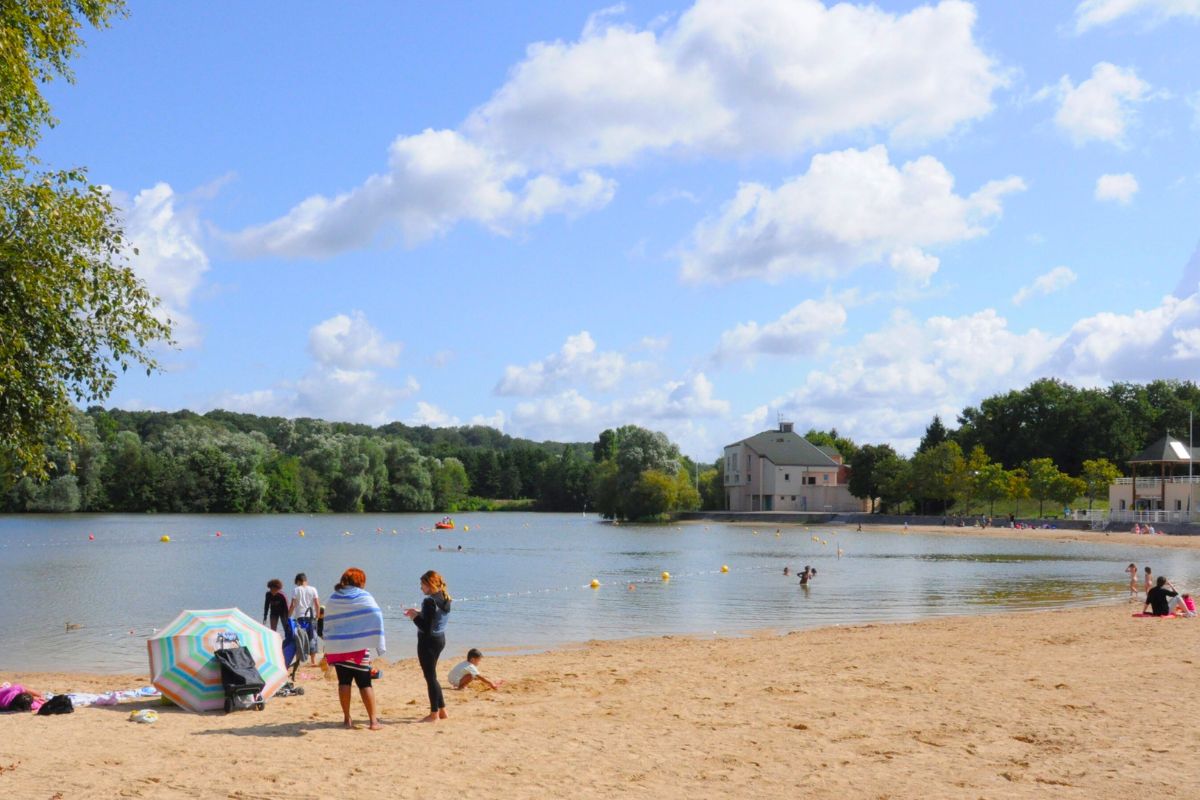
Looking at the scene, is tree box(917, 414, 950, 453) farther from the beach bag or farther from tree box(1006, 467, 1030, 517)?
the beach bag

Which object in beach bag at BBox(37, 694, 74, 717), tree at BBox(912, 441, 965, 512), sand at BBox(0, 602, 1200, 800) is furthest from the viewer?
tree at BBox(912, 441, 965, 512)

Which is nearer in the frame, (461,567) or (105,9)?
(105,9)

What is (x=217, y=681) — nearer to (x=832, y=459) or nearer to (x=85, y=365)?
(x=85, y=365)

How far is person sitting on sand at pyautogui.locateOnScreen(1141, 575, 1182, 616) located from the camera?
22.4 metres

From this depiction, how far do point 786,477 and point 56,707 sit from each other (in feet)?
346

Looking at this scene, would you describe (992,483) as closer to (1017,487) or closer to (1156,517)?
(1017,487)

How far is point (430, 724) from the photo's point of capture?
10.9 meters

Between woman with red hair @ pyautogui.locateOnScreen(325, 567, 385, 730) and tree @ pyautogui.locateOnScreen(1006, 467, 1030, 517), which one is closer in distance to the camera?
woman with red hair @ pyautogui.locateOnScreen(325, 567, 385, 730)

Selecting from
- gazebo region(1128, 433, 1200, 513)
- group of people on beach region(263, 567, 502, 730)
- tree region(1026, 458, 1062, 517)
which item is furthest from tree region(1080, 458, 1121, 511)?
group of people on beach region(263, 567, 502, 730)

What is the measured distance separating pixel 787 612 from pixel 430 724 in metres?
18.5

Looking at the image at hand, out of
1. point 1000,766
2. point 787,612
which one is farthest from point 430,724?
point 787,612

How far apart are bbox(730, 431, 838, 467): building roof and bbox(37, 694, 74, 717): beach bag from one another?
10449 centimetres

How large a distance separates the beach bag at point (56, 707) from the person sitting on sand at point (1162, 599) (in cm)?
2075

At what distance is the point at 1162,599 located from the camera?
22.4 meters
